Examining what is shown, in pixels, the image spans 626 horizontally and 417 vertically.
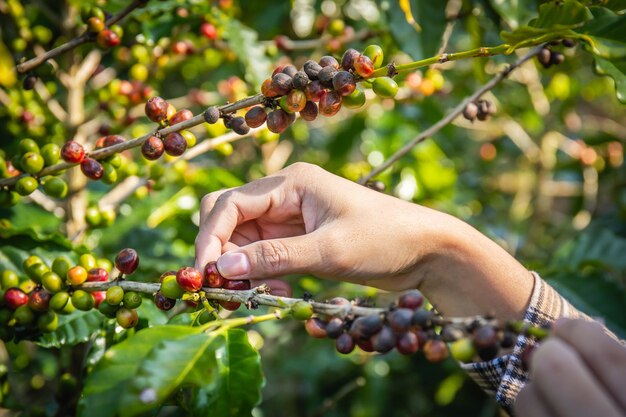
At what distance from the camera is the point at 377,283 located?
1.45 meters

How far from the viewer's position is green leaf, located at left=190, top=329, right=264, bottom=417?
107 cm

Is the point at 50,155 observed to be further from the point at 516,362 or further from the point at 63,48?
the point at 516,362

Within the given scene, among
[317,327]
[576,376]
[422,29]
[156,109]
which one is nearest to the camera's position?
[576,376]

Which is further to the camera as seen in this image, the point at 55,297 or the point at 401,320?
the point at 55,297

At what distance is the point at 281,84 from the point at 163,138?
0.33 metres

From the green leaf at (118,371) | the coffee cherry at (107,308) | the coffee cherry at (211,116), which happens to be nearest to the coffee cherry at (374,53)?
the coffee cherry at (211,116)

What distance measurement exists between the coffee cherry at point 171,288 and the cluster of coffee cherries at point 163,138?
286 mm

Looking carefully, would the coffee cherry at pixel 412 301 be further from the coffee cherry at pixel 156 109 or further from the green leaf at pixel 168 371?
the coffee cherry at pixel 156 109

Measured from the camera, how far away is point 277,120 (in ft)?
4.01

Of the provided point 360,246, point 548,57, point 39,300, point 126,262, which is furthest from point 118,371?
point 548,57

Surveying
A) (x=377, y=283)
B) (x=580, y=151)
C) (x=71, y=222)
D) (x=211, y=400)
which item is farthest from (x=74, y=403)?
(x=580, y=151)

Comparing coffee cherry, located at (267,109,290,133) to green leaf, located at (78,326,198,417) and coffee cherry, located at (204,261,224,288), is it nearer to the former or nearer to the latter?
coffee cherry, located at (204,261,224,288)

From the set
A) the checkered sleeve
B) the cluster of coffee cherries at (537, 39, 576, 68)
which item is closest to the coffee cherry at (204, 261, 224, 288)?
the checkered sleeve

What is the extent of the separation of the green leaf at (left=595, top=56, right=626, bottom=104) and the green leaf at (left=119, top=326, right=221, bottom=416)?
3.40 ft
